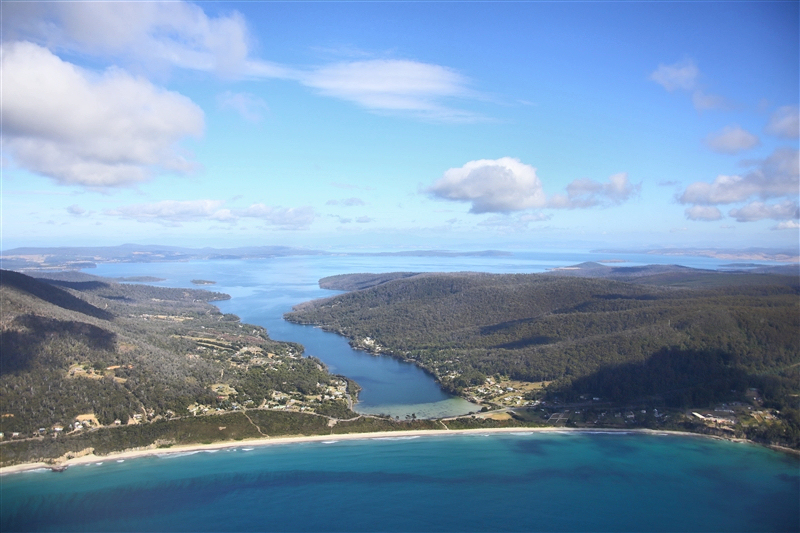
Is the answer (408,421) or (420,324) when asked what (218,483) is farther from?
(420,324)

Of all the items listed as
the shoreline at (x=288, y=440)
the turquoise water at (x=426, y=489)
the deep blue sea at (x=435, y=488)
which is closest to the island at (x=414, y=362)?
the shoreline at (x=288, y=440)

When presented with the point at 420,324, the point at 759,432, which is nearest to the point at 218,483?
the point at 759,432

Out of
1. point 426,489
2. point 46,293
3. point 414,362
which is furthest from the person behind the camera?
point 414,362

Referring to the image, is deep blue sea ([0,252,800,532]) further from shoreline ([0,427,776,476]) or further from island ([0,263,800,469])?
island ([0,263,800,469])

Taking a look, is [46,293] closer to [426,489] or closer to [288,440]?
[288,440]

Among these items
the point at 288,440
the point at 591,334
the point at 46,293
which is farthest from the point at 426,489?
the point at 46,293

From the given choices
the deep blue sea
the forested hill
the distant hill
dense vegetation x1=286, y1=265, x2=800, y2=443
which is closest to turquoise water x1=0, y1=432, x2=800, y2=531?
the deep blue sea
